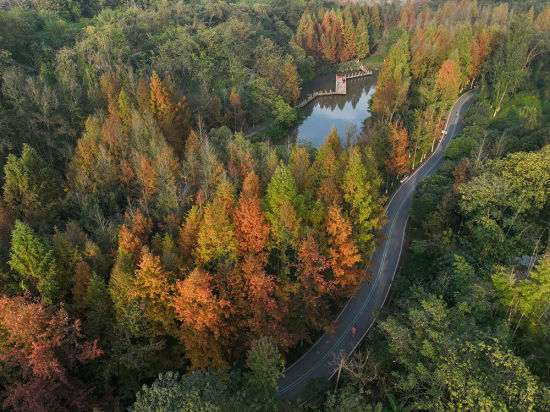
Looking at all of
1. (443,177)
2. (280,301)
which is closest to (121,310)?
(280,301)

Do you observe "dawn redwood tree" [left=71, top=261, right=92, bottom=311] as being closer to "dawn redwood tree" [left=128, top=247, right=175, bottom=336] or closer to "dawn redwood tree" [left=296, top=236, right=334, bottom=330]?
"dawn redwood tree" [left=128, top=247, right=175, bottom=336]

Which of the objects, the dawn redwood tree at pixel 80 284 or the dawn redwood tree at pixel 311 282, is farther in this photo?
the dawn redwood tree at pixel 311 282

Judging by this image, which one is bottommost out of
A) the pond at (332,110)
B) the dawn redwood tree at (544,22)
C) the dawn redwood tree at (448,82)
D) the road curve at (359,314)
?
the road curve at (359,314)

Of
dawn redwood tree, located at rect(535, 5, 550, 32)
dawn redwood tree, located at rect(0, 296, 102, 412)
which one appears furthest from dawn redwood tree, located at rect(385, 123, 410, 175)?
dawn redwood tree, located at rect(535, 5, 550, 32)

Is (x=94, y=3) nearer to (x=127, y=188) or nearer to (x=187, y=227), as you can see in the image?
(x=127, y=188)

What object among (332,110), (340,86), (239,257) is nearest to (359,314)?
(239,257)

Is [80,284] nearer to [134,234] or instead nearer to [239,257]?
[134,234]

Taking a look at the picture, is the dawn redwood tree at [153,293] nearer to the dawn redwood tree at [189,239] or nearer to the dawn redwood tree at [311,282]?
the dawn redwood tree at [189,239]

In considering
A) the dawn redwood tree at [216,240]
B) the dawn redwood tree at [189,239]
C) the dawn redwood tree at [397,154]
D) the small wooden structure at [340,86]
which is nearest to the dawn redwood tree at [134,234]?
the dawn redwood tree at [189,239]
